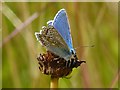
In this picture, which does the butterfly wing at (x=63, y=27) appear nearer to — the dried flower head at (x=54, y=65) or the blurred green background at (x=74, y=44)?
the dried flower head at (x=54, y=65)

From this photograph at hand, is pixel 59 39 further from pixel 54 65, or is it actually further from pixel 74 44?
pixel 74 44

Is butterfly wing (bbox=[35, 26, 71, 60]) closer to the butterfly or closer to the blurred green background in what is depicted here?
the butterfly

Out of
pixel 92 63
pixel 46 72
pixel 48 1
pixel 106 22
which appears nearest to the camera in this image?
pixel 46 72

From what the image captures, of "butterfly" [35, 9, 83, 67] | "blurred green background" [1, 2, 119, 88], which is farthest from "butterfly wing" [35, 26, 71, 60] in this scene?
"blurred green background" [1, 2, 119, 88]

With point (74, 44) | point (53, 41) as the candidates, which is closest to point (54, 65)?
point (53, 41)

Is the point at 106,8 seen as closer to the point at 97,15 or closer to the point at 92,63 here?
the point at 97,15

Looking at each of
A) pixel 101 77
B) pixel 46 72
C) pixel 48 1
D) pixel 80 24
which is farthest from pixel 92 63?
pixel 46 72
